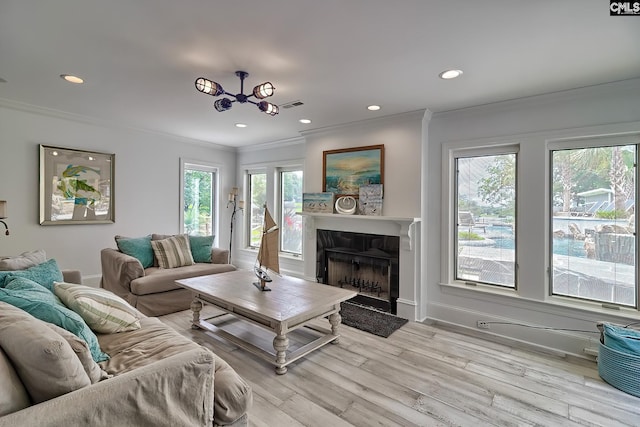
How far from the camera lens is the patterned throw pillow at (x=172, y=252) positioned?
3913 millimetres

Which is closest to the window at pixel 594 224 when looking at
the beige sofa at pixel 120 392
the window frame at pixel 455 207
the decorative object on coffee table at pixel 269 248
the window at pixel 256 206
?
the window frame at pixel 455 207

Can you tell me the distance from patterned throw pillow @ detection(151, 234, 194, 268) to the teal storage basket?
4429 mm

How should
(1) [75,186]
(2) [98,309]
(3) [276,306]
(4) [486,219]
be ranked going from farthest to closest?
(1) [75,186] < (4) [486,219] < (3) [276,306] < (2) [98,309]

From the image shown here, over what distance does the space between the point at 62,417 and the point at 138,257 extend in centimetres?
324

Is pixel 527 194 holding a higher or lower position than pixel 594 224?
higher

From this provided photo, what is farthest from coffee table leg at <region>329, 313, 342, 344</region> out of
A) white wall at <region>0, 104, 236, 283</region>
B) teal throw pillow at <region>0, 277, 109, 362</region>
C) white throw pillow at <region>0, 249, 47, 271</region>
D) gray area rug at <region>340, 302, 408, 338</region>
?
white wall at <region>0, 104, 236, 283</region>

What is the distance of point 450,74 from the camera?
2.53 m

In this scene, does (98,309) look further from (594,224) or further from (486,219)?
(594,224)

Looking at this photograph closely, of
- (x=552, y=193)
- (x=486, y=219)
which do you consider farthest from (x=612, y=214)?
(x=486, y=219)

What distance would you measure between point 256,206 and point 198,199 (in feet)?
3.58

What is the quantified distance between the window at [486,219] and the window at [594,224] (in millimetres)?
371

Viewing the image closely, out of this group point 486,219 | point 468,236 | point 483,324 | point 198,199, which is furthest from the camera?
point 198,199

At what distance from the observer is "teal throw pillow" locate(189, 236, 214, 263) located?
4.33 meters

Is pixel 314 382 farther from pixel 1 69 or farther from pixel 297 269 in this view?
pixel 1 69
